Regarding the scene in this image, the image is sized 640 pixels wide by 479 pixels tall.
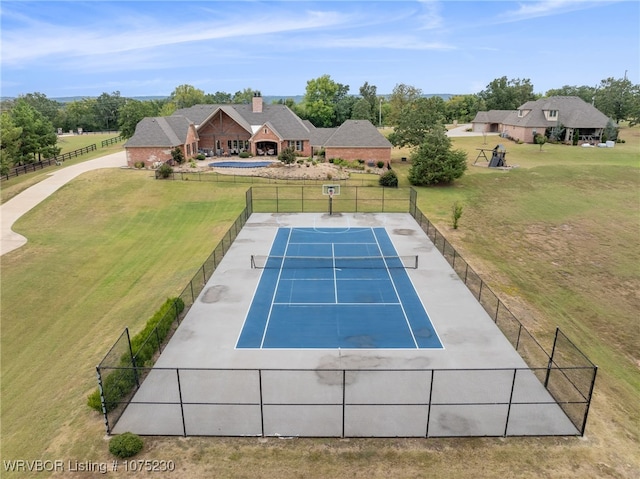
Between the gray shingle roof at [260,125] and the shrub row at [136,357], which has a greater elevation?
the gray shingle roof at [260,125]

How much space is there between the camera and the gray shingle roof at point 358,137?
5666 centimetres

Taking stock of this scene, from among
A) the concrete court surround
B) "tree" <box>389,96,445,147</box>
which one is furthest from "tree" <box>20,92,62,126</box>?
the concrete court surround

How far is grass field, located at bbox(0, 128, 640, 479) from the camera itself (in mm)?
12578

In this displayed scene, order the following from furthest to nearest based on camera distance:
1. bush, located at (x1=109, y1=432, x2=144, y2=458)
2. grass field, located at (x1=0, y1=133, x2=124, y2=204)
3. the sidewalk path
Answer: grass field, located at (x1=0, y1=133, x2=124, y2=204) < the sidewalk path < bush, located at (x1=109, y1=432, x2=144, y2=458)

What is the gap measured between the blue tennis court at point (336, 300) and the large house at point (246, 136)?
27684 mm

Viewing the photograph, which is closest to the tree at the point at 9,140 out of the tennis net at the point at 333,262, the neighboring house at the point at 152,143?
the neighboring house at the point at 152,143

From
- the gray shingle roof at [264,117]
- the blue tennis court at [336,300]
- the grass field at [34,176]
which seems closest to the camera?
the blue tennis court at [336,300]

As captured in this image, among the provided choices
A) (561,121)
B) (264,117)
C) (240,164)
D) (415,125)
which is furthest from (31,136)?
(561,121)

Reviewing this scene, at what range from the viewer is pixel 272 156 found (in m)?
62.4

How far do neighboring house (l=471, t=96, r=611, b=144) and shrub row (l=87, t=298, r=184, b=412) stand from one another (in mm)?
74023

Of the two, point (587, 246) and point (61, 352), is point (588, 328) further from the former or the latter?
point (61, 352)

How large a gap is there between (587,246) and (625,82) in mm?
81644

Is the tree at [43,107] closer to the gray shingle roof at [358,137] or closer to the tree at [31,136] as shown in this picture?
the tree at [31,136]

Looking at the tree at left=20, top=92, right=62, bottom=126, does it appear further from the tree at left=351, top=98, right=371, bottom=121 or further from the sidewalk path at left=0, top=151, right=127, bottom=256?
the tree at left=351, top=98, right=371, bottom=121
